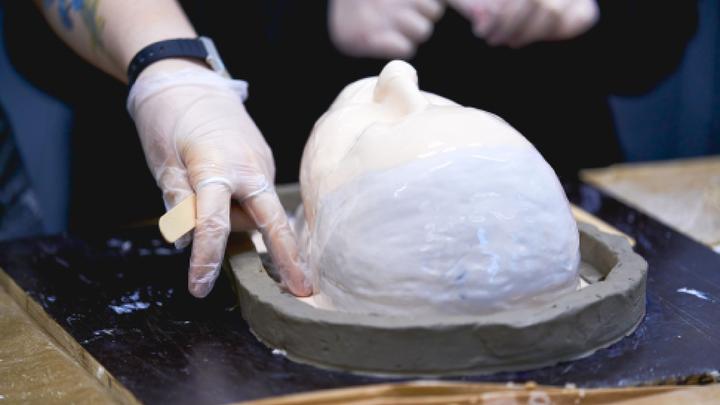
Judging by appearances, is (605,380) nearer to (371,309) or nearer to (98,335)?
(371,309)

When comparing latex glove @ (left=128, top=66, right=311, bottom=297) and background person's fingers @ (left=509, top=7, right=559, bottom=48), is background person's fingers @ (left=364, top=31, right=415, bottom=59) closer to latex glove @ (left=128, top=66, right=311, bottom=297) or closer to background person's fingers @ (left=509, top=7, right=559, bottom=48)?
background person's fingers @ (left=509, top=7, right=559, bottom=48)

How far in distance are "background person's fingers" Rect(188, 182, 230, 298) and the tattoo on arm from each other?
63cm

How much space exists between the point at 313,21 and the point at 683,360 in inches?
54.5

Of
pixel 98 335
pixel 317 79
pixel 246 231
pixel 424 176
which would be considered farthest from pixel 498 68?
pixel 98 335

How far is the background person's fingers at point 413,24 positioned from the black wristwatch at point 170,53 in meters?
0.50

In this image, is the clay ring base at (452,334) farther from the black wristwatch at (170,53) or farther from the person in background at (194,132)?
the black wristwatch at (170,53)

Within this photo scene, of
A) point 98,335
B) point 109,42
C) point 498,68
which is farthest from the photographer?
point 498,68

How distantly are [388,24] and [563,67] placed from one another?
674 millimetres

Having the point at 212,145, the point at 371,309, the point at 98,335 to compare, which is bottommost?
the point at 98,335

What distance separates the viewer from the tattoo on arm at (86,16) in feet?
7.09

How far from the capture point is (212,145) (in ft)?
5.97

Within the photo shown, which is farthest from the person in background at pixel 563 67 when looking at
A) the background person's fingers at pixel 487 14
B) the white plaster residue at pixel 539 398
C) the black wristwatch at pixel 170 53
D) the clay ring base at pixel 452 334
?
the white plaster residue at pixel 539 398

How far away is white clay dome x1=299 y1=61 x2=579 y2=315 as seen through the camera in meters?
1.52

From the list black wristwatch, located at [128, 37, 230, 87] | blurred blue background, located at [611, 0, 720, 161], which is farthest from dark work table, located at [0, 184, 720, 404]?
blurred blue background, located at [611, 0, 720, 161]
